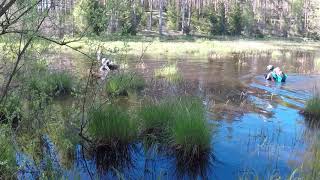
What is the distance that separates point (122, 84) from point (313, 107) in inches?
256

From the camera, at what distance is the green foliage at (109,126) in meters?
8.02

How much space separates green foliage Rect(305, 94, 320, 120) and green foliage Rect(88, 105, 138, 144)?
6263 millimetres

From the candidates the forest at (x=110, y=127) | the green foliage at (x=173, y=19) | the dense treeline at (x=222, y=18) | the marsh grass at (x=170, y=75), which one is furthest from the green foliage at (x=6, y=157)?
the green foliage at (x=173, y=19)

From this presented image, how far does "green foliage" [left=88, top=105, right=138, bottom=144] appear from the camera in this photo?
8.02 metres

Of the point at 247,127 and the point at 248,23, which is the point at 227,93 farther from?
the point at 248,23

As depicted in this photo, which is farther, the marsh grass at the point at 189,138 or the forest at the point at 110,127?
the marsh grass at the point at 189,138

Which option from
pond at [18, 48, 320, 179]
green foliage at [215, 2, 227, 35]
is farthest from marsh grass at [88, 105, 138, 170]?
green foliage at [215, 2, 227, 35]

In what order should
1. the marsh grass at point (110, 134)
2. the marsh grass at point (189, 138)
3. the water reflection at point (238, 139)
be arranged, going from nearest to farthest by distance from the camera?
the water reflection at point (238, 139) < the marsh grass at point (189, 138) < the marsh grass at point (110, 134)

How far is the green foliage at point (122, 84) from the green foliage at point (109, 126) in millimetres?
4130

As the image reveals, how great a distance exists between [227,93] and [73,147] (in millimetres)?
9666

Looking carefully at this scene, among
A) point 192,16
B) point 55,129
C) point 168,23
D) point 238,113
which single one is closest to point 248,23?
point 192,16

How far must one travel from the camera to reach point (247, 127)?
10.5 m

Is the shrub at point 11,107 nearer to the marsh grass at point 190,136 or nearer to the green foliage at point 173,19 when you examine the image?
the marsh grass at point 190,136

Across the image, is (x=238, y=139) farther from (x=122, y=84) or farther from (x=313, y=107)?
(x=122, y=84)
